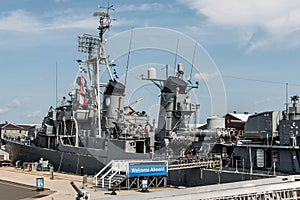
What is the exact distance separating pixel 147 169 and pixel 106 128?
1219 centimetres

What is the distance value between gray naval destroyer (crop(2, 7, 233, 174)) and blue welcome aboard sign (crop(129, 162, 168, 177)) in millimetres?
4906

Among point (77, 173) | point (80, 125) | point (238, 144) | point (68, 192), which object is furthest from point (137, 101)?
point (68, 192)

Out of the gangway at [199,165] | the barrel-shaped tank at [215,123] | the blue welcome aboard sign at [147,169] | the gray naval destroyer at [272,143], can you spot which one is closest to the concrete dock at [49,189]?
the blue welcome aboard sign at [147,169]

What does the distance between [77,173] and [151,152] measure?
677 centimetres

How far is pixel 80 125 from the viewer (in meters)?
39.4

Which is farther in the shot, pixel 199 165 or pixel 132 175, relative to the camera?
pixel 199 165

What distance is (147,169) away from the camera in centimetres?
2614

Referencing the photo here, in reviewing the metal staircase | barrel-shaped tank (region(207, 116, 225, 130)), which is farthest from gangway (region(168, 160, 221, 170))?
barrel-shaped tank (region(207, 116, 225, 130))

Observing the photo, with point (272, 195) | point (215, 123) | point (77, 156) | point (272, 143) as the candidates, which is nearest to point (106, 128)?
point (77, 156)

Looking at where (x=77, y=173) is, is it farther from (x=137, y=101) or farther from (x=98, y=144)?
(x=137, y=101)

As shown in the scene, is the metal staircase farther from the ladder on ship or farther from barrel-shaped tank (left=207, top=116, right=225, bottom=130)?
the ladder on ship

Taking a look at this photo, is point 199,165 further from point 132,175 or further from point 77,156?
point 77,156

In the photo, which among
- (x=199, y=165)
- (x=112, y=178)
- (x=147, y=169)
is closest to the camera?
(x=112, y=178)

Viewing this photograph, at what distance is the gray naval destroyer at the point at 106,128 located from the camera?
1316 inches
